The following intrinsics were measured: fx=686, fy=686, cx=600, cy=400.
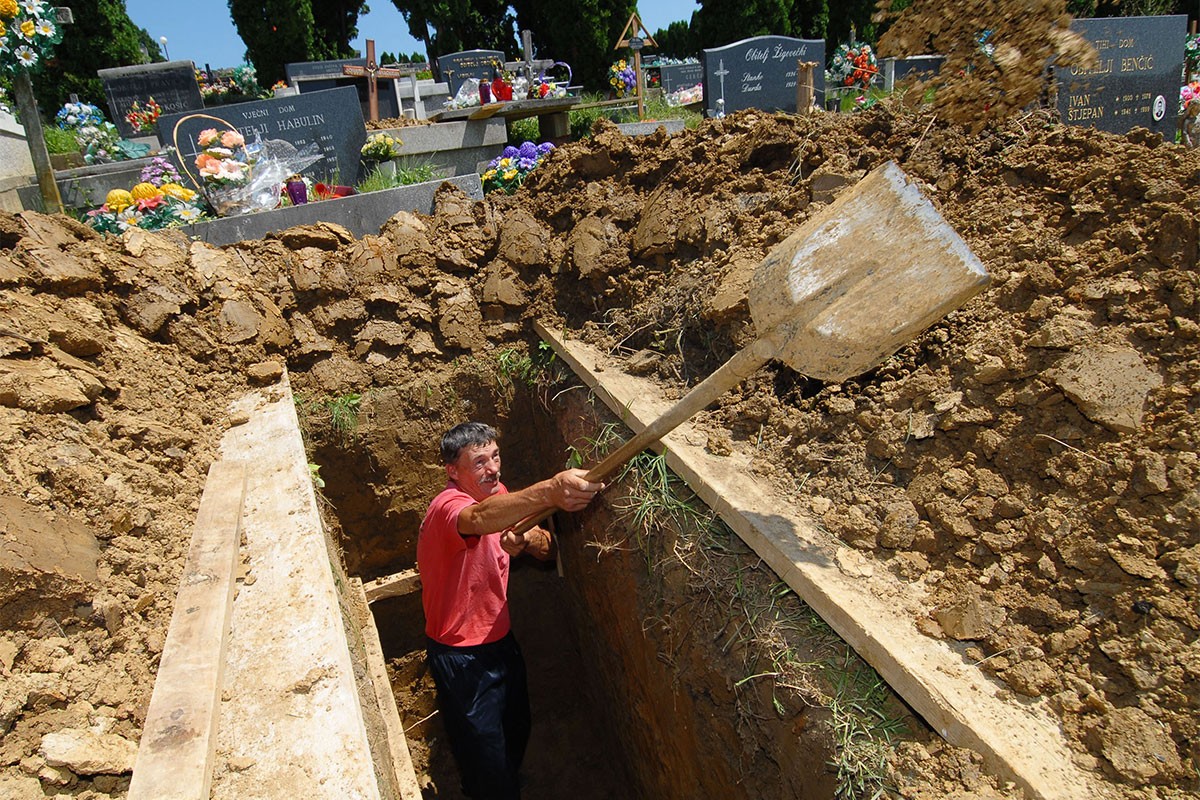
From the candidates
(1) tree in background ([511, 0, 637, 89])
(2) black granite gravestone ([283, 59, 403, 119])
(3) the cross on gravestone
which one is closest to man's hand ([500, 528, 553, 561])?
(3) the cross on gravestone

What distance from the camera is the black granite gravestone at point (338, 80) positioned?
12469 millimetres

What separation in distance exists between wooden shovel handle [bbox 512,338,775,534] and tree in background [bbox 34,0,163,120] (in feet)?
61.3

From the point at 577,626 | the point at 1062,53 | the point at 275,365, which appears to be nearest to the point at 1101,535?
the point at 1062,53

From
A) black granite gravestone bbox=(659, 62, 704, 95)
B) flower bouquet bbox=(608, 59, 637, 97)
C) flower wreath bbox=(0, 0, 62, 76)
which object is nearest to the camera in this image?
flower wreath bbox=(0, 0, 62, 76)

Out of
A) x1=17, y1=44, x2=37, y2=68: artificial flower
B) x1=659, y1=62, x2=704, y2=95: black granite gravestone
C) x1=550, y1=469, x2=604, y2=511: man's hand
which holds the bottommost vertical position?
x1=550, y1=469, x2=604, y2=511: man's hand

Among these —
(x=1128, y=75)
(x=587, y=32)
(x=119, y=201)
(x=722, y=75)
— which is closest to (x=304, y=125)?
(x=119, y=201)

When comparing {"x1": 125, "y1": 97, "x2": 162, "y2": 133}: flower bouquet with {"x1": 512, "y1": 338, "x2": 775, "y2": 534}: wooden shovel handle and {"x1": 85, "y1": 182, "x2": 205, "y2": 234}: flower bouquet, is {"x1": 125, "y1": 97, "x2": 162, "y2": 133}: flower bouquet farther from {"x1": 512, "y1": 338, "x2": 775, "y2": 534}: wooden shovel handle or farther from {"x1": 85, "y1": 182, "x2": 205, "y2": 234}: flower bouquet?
{"x1": 512, "y1": 338, "x2": 775, "y2": 534}: wooden shovel handle

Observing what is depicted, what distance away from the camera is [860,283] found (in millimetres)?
1897

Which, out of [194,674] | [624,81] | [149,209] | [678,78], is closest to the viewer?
[194,674]

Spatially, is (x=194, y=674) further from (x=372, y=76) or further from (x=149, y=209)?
(x=372, y=76)

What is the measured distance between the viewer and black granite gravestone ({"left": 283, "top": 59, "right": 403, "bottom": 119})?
12.5 meters

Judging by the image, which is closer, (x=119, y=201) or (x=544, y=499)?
(x=544, y=499)

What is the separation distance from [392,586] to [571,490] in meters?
2.08

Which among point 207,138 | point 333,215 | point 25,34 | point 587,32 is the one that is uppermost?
point 587,32
